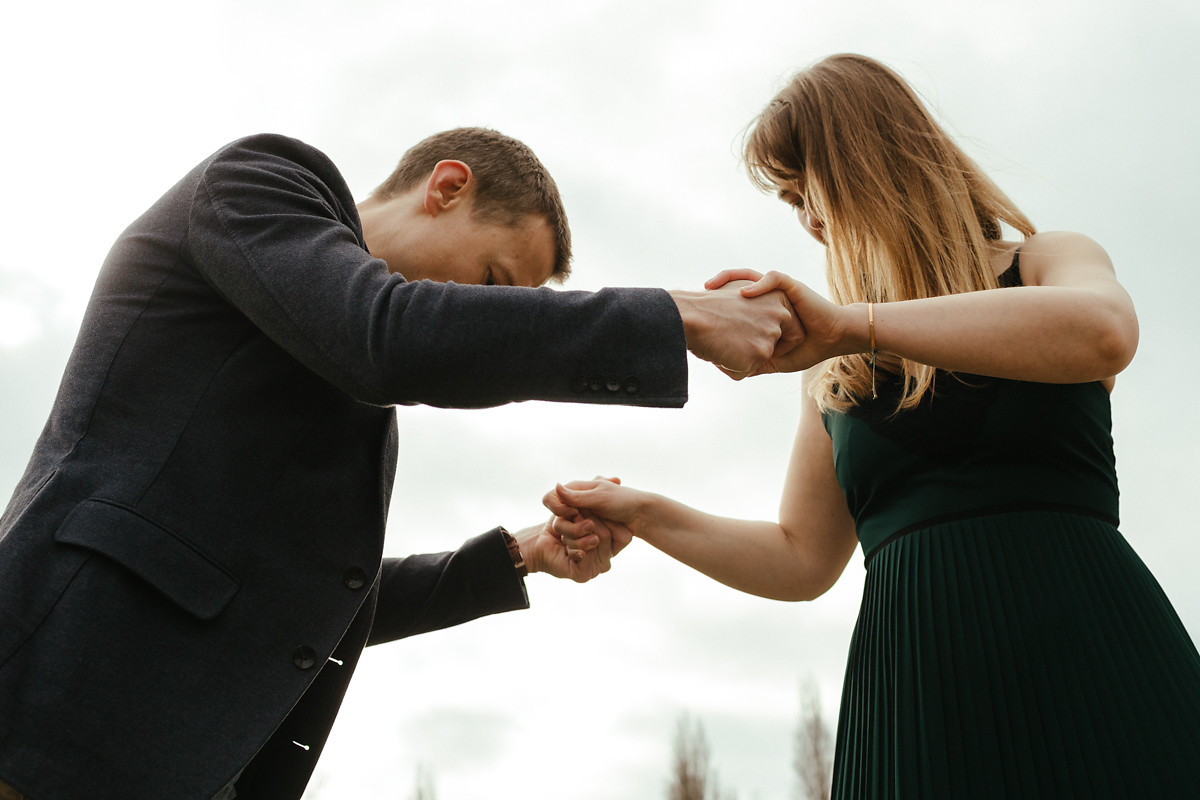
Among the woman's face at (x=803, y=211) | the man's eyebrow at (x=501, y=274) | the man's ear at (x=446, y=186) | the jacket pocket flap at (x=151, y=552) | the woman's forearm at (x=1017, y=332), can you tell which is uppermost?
the woman's face at (x=803, y=211)

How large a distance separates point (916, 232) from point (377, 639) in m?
1.96

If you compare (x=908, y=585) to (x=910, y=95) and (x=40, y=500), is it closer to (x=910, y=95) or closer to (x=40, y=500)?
(x=910, y=95)

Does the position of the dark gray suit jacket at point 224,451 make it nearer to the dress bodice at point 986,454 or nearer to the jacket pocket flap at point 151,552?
the jacket pocket flap at point 151,552

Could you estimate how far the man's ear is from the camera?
2.67 m

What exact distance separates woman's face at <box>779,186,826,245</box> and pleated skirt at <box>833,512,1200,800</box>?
106 centimetres

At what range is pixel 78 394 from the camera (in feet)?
5.74

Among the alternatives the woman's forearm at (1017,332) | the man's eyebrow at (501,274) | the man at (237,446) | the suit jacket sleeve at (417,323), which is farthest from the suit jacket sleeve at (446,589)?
the woman's forearm at (1017,332)

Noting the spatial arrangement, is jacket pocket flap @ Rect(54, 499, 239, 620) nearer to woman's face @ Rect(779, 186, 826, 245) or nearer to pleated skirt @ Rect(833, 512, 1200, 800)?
pleated skirt @ Rect(833, 512, 1200, 800)

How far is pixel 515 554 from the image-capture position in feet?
9.59

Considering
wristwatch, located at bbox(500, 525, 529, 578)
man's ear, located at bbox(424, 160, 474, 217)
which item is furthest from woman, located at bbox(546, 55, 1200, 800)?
man's ear, located at bbox(424, 160, 474, 217)

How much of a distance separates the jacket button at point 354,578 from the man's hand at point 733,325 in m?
0.82

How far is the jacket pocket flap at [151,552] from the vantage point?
5.11ft

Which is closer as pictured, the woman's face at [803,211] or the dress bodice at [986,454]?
the dress bodice at [986,454]

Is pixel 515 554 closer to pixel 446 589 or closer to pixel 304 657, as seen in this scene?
pixel 446 589
